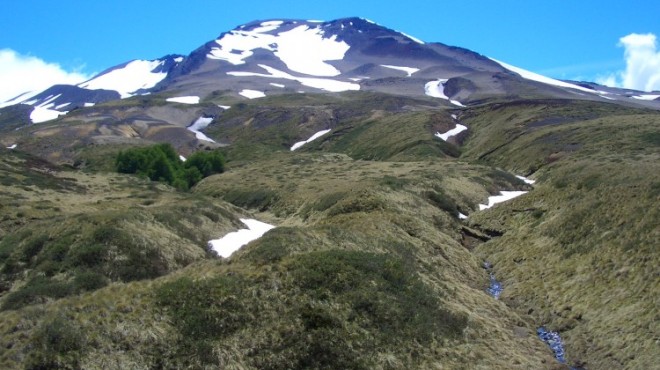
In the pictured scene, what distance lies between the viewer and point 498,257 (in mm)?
41969

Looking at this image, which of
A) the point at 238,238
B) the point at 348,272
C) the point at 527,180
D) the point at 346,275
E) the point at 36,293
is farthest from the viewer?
the point at 527,180

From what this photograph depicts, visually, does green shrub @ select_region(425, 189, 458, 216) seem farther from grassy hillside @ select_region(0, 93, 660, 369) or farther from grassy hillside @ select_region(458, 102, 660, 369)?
grassy hillside @ select_region(458, 102, 660, 369)

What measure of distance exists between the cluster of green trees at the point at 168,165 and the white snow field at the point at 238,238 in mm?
37348

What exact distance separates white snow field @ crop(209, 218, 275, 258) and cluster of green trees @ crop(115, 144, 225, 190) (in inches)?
1470

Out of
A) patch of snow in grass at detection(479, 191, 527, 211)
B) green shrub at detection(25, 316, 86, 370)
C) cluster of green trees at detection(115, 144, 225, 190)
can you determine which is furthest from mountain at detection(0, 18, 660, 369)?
cluster of green trees at detection(115, 144, 225, 190)

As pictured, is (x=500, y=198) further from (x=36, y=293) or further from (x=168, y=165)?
(x=168, y=165)

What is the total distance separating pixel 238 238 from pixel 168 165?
53.4m

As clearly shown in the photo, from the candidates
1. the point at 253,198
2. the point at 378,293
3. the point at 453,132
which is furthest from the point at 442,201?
the point at 453,132

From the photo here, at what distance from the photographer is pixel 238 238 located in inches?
1944

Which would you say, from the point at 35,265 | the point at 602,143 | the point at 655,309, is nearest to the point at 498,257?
the point at 655,309

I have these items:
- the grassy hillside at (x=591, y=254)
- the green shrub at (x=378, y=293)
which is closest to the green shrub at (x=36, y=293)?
the green shrub at (x=378, y=293)

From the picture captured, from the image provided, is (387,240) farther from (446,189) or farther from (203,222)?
(446,189)

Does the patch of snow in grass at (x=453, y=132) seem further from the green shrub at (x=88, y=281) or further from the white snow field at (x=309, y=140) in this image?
the green shrub at (x=88, y=281)

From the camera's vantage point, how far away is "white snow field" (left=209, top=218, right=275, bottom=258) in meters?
44.4
